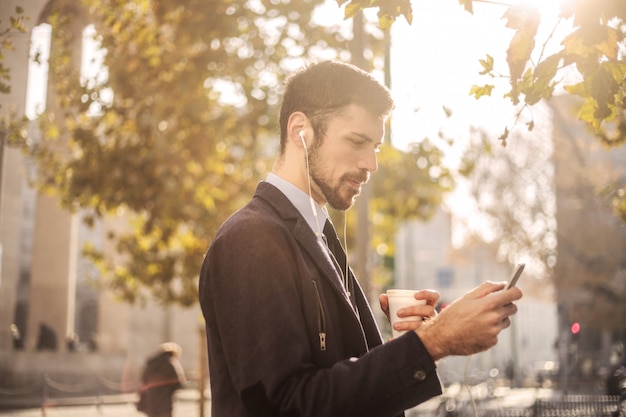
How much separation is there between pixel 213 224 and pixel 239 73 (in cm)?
279

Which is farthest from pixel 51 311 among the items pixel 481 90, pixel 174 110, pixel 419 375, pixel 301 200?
pixel 419 375

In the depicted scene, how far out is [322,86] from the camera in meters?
2.79

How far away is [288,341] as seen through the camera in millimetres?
→ 2279

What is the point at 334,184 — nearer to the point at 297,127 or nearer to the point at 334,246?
the point at 297,127

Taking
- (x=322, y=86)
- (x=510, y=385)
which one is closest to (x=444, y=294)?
(x=510, y=385)

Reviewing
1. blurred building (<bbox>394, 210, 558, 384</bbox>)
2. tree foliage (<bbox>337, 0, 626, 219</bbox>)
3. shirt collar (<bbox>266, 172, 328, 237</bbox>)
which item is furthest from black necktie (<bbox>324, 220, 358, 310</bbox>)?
blurred building (<bbox>394, 210, 558, 384</bbox>)

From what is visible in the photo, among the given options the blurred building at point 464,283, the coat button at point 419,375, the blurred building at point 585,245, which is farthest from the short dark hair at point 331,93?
the blurred building at point 464,283

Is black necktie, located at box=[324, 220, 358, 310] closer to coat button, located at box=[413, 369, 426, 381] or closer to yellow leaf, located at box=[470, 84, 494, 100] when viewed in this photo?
coat button, located at box=[413, 369, 426, 381]

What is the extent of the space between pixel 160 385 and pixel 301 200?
8052mm

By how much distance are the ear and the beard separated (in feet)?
0.25

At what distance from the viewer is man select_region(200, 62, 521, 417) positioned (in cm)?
228

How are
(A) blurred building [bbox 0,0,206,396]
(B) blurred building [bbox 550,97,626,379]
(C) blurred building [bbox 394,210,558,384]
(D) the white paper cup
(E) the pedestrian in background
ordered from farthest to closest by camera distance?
(C) blurred building [bbox 394,210,558,384] < (B) blurred building [bbox 550,97,626,379] < (A) blurred building [bbox 0,0,206,396] < (E) the pedestrian in background < (D) the white paper cup

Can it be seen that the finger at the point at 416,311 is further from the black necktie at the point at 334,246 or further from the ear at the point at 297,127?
the ear at the point at 297,127

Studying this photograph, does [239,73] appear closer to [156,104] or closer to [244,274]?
[156,104]
